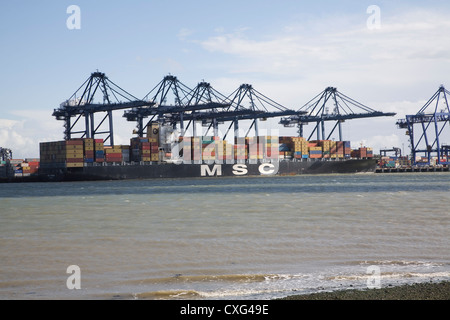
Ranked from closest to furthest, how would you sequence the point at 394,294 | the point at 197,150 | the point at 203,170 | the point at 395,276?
the point at 394,294 < the point at 395,276 < the point at 203,170 < the point at 197,150

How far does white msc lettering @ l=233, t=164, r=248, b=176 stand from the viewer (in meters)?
82.8

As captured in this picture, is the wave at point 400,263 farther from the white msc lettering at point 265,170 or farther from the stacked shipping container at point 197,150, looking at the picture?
the white msc lettering at point 265,170

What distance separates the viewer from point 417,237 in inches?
548

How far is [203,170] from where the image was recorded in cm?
8038

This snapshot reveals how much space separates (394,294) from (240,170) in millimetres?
76024

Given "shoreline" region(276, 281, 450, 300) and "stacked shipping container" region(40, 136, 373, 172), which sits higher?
"stacked shipping container" region(40, 136, 373, 172)

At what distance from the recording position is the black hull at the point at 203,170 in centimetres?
7275

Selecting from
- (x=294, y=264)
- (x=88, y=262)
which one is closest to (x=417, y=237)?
(x=294, y=264)

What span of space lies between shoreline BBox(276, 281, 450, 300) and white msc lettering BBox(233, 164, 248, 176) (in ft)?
246

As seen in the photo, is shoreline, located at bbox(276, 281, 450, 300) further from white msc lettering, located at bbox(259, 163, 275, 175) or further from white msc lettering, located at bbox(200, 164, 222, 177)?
white msc lettering, located at bbox(259, 163, 275, 175)

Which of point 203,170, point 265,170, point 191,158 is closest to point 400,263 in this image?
point 203,170

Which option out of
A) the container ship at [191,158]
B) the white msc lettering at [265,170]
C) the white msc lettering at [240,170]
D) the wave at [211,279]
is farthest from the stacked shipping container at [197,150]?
the wave at [211,279]

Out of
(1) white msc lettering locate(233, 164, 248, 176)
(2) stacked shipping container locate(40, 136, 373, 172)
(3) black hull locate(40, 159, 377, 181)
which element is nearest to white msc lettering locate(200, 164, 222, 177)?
(3) black hull locate(40, 159, 377, 181)

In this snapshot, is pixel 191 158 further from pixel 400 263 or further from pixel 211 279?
pixel 211 279
